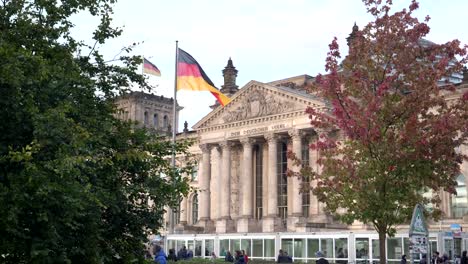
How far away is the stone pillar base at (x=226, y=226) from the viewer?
74.9 m

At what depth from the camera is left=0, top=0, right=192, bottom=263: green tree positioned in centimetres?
1124

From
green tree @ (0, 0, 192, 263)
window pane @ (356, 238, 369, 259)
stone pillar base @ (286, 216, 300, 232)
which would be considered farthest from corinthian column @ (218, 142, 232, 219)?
green tree @ (0, 0, 192, 263)

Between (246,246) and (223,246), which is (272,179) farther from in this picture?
(246,246)

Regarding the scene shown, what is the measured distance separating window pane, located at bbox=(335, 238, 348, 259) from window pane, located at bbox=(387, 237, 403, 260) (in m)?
3.52

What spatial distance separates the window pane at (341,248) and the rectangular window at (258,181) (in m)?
27.0

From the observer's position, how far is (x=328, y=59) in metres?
23.1

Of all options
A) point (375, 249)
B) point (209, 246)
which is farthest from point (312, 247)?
point (209, 246)

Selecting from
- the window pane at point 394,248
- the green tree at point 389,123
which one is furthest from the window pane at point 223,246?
the green tree at point 389,123

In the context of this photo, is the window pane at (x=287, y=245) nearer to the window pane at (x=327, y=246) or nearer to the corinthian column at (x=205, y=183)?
the window pane at (x=327, y=246)

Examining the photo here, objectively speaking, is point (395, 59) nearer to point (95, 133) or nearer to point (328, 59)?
point (328, 59)

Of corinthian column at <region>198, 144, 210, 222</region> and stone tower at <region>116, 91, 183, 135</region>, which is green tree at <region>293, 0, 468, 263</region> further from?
stone tower at <region>116, 91, 183, 135</region>

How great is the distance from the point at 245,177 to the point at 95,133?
201 feet

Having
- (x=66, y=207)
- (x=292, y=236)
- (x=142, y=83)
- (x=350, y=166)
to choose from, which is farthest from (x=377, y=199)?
(x=292, y=236)

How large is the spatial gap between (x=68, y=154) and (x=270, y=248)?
1808 inches
